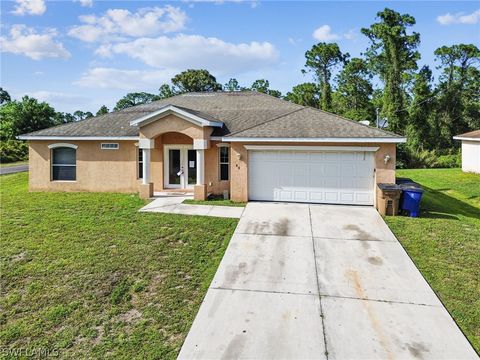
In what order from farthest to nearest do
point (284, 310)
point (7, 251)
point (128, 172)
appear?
point (128, 172)
point (7, 251)
point (284, 310)

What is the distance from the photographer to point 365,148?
1305 cm

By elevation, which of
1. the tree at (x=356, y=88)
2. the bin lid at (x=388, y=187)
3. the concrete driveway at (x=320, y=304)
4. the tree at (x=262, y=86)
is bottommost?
the concrete driveway at (x=320, y=304)

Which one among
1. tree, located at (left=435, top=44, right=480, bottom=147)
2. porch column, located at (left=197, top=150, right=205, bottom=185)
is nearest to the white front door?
porch column, located at (left=197, top=150, right=205, bottom=185)

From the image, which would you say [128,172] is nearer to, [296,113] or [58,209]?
[58,209]

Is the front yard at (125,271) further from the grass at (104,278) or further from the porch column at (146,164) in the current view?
the porch column at (146,164)

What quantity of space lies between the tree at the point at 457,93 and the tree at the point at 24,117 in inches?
1973

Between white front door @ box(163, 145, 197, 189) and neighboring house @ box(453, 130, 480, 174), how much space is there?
806 inches

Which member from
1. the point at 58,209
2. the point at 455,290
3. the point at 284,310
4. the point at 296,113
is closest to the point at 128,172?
the point at 58,209

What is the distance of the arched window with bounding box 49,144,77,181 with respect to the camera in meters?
16.8

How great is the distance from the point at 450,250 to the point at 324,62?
135ft

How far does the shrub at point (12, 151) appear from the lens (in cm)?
3612

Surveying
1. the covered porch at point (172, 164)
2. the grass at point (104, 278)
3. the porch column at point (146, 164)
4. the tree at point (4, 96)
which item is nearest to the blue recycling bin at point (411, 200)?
the grass at point (104, 278)

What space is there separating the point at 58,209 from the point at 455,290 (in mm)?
13465

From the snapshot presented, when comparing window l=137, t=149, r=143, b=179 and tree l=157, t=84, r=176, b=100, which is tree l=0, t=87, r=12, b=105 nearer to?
tree l=157, t=84, r=176, b=100
